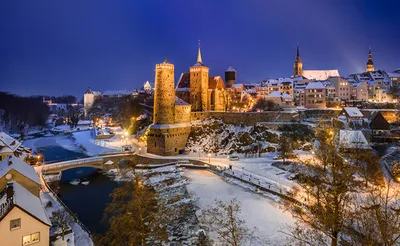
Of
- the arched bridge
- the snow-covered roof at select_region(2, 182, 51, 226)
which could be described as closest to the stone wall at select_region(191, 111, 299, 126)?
the arched bridge

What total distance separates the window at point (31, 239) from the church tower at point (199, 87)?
3496 centimetres

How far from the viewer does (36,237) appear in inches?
521

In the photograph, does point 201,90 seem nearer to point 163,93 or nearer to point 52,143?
point 163,93

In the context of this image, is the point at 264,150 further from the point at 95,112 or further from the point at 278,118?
the point at 95,112

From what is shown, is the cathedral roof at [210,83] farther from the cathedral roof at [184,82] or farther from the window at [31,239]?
the window at [31,239]

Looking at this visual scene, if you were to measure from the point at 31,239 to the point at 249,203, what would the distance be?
15125 mm

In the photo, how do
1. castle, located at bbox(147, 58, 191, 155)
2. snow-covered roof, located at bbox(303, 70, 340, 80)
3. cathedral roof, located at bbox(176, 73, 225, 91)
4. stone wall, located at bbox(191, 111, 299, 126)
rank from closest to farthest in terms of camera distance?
castle, located at bbox(147, 58, 191, 155), stone wall, located at bbox(191, 111, 299, 126), cathedral roof, located at bbox(176, 73, 225, 91), snow-covered roof, located at bbox(303, 70, 340, 80)

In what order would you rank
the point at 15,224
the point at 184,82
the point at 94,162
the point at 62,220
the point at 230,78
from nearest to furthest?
1. the point at 15,224
2. the point at 62,220
3. the point at 94,162
4. the point at 184,82
5. the point at 230,78

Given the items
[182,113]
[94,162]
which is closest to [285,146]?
[182,113]

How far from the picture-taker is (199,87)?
151 feet

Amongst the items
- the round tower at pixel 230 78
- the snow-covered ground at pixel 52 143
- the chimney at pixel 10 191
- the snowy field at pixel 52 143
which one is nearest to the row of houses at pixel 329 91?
the round tower at pixel 230 78

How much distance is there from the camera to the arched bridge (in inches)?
1186

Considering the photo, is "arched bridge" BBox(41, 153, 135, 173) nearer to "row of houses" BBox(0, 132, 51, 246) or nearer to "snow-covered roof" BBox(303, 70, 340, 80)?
"row of houses" BBox(0, 132, 51, 246)

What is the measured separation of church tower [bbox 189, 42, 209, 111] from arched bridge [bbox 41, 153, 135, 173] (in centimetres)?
1598
